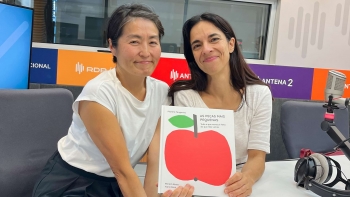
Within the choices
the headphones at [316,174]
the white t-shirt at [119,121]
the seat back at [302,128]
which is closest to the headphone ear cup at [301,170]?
the headphones at [316,174]

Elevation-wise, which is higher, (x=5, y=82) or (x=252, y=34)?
(x=252, y=34)

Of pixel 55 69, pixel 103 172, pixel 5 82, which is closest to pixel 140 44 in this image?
pixel 103 172

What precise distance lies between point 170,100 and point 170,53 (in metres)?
1.60

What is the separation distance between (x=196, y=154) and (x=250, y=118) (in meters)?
0.44

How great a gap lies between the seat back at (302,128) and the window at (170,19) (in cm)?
114

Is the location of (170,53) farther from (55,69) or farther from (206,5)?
(55,69)

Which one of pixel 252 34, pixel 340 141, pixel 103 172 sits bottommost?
pixel 103 172

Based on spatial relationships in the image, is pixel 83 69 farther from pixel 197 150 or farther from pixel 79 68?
pixel 197 150

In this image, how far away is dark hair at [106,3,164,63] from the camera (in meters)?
1.08

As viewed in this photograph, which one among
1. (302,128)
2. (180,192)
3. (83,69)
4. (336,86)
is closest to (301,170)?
(336,86)

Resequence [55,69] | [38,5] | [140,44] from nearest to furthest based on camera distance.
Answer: [140,44] < [55,69] < [38,5]

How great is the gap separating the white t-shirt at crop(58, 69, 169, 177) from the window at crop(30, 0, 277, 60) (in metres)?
1.70

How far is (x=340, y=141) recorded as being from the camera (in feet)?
2.99

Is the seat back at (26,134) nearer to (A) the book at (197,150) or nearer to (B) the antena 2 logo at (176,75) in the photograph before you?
(A) the book at (197,150)
